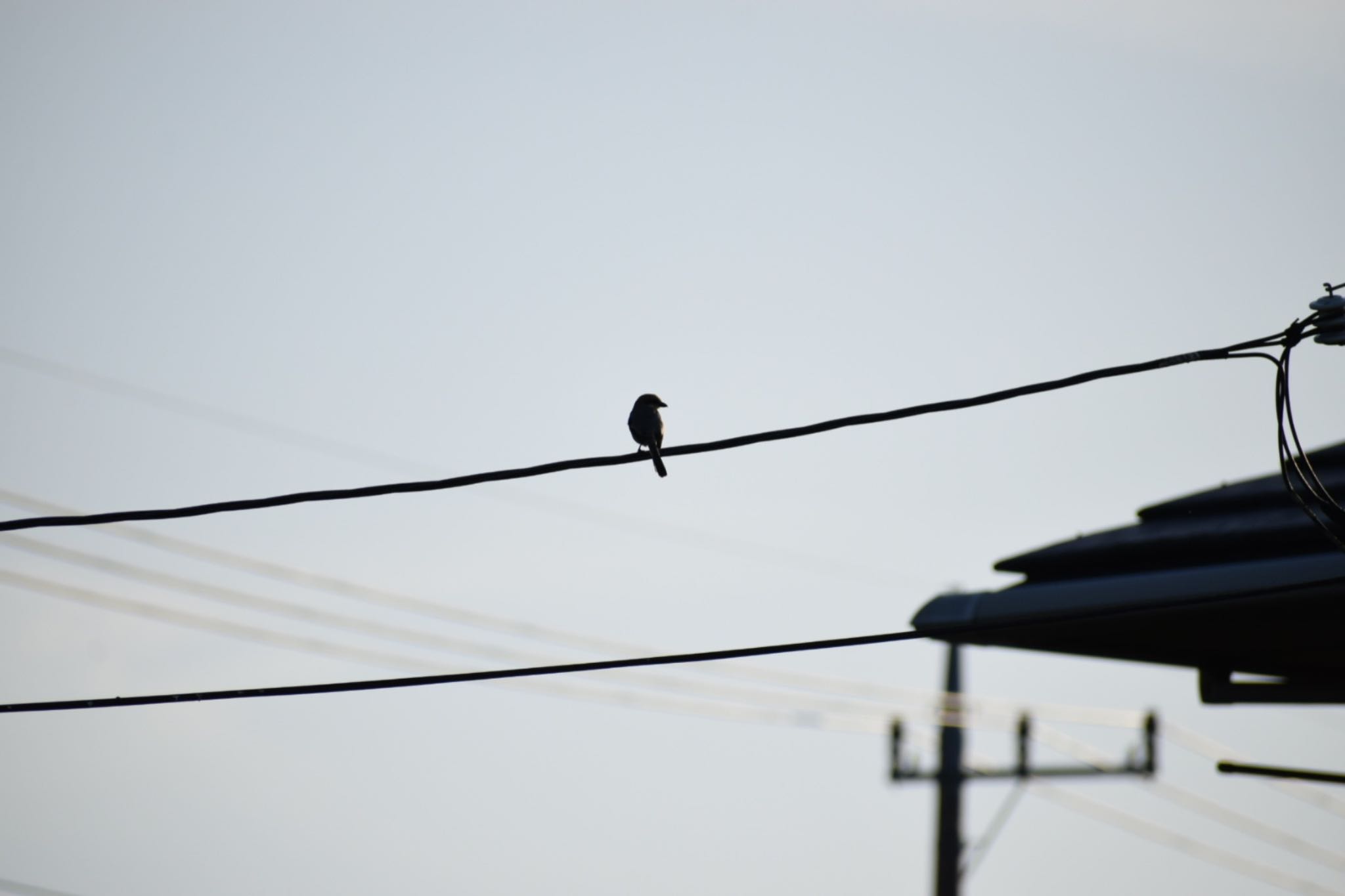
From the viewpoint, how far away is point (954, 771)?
22156mm

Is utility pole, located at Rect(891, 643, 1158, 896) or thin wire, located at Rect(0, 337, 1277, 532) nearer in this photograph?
thin wire, located at Rect(0, 337, 1277, 532)

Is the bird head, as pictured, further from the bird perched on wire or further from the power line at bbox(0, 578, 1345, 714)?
the power line at bbox(0, 578, 1345, 714)

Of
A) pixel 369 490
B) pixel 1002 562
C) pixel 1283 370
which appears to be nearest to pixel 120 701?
pixel 369 490

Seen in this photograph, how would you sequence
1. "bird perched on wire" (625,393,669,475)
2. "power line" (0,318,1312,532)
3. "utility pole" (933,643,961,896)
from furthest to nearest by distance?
1. "utility pole" (933,643,961,896)
2. "bird perched on wire" (625,393,669,475)
3. "power line" (0,318,1312,532)

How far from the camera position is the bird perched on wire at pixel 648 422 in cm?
1442

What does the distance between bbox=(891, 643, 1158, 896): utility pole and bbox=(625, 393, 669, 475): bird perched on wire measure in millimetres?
8516

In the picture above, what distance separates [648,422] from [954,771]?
9508 mm

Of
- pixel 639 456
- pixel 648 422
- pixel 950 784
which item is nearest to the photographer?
pixel 639 456

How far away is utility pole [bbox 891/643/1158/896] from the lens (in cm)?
2158

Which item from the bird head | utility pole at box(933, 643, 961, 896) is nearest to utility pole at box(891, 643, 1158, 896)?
utility pole at box(933, 643, 961, 896)

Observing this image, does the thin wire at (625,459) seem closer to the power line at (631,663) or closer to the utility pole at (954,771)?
the power line at (631,663)

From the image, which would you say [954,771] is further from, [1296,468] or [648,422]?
[1296,468]

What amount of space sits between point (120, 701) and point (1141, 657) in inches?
260

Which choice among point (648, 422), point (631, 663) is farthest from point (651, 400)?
point (631, 663)
